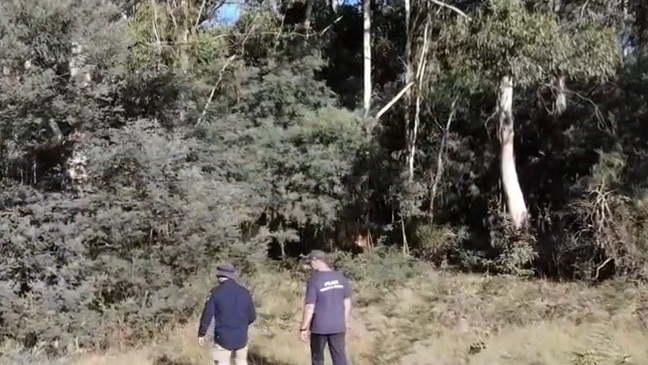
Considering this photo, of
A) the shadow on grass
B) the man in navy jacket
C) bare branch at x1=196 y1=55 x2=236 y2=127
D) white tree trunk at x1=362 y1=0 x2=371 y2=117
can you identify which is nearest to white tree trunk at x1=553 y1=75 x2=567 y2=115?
white tree trunk at x1=362 y1=0 x2=371 y2=117

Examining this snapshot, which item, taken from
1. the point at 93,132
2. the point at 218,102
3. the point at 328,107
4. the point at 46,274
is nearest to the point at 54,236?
the point at 46,274

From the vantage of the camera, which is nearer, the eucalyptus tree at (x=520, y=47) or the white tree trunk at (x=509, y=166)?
the eucalyptus tree at (x=520, y=47)

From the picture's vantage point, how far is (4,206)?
13953mm

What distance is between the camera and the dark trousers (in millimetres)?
9195

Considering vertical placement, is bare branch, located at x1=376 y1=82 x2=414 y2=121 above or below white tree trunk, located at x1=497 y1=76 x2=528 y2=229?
above

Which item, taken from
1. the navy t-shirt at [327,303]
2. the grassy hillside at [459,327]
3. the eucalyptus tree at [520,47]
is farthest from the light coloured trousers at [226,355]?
the eucalyptus tree at [520,47]

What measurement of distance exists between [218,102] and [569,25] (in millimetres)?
8162

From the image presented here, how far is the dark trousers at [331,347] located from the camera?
9195 mm

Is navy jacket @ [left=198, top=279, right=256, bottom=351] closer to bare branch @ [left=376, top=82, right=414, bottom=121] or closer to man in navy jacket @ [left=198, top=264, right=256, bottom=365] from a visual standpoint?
man in navy jacket @ [left=198, top=264, right=256, bottom=365]

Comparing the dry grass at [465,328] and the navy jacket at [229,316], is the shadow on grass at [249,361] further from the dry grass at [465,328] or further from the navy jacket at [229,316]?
the navy jacket at [229,316]

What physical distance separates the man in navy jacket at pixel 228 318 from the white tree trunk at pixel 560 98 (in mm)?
15273

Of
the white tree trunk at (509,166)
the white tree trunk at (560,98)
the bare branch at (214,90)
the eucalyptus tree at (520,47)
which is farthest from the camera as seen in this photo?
the white tree trunk at (509,166)

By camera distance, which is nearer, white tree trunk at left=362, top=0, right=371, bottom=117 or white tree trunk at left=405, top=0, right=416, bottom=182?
white tree trunk at left=405, top=0, right=416, bottom=182

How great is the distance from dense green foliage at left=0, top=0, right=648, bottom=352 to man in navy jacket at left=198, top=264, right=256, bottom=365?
4.89m
